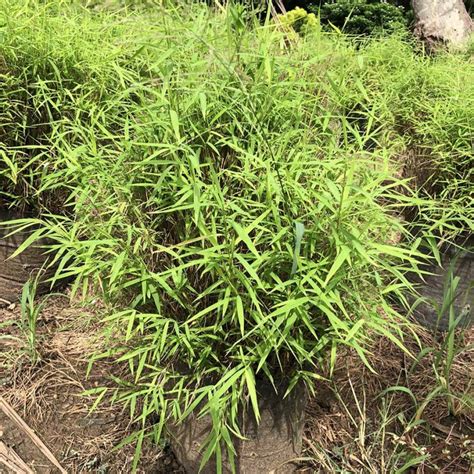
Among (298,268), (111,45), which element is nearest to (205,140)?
(298,268)

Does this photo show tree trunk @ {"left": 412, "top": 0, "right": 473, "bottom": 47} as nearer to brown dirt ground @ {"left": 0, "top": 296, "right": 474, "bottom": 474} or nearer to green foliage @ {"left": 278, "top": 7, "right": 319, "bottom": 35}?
green foliage @ {"left": 278, "top": 7, "right": 319, "bottom": 35}

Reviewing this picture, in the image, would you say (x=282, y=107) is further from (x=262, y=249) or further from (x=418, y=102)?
(x=418, y=102)

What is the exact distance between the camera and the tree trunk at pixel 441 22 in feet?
12.2

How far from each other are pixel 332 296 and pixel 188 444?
2.04 feet

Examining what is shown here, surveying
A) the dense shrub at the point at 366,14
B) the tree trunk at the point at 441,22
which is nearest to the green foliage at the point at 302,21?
the tree trunk at the point at 441,22

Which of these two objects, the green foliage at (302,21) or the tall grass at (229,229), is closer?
the tall grass at (229,229)

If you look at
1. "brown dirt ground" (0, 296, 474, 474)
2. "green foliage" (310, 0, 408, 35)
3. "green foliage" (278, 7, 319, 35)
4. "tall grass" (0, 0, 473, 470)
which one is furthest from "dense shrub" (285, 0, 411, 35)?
"brown dirt ground" (0, 296, 474, 474)

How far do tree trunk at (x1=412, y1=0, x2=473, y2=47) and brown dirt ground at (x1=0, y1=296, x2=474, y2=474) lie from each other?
8.81ft

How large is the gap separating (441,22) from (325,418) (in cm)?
330

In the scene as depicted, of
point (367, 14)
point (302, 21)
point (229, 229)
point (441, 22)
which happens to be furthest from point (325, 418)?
point (367, 14)

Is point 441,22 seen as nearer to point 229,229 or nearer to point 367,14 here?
point 367,14

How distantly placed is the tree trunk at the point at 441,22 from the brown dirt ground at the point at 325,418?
269 cm

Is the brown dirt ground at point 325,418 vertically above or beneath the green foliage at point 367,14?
beneath

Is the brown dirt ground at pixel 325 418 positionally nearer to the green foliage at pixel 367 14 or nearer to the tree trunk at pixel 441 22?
the tree trunk at pixel 441 22
